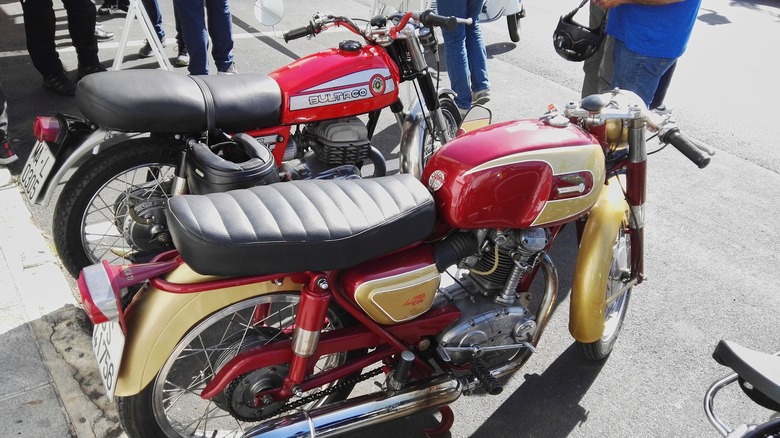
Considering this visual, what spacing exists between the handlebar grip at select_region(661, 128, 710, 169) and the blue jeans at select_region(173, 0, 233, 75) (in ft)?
10.9

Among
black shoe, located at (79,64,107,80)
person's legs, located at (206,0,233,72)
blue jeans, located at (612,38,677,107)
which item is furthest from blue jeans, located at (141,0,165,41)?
blue jeans, located at (612,38,677,107)

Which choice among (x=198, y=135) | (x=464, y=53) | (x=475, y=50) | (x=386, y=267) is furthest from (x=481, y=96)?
(x=386, y=267)

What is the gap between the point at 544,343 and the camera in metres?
3.17

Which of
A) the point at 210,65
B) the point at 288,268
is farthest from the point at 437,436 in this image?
the point at 210,65

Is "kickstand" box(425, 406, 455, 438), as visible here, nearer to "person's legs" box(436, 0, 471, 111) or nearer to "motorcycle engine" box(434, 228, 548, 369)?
"motorcycle engine" box(434, 228, 548, 369)

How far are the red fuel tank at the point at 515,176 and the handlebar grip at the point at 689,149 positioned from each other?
0.26 metres

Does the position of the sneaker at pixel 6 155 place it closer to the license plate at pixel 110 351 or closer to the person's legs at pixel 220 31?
the person's legs at pixel 220 31

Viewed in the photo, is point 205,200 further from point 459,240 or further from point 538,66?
point 538,66

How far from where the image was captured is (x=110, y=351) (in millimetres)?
1966

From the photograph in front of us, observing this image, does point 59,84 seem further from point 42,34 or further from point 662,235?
point 662,235

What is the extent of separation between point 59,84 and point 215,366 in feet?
11.8

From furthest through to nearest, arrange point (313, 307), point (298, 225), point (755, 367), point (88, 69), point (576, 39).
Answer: point (88, 69), point (576, 39), point (313, 307), point (298, 225), point (755, 367)

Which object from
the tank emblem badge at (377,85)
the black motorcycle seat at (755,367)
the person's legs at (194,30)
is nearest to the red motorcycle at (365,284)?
the black motorcycle seat at (755,367)

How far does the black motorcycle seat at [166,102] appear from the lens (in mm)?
2701
